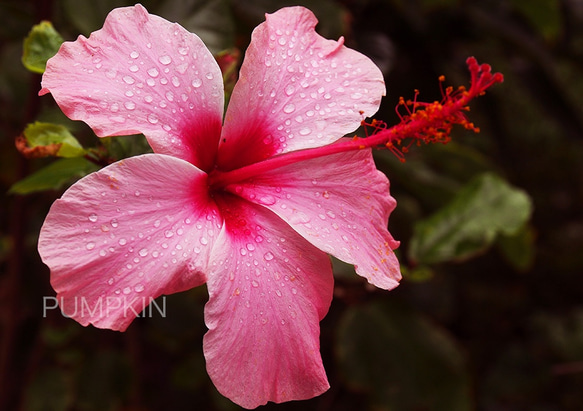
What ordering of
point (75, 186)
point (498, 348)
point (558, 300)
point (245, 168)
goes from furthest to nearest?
point (558, 300) → point (498, 348) → point (245, 168) → point (75, 186)

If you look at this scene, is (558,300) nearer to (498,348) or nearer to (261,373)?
(498,348)

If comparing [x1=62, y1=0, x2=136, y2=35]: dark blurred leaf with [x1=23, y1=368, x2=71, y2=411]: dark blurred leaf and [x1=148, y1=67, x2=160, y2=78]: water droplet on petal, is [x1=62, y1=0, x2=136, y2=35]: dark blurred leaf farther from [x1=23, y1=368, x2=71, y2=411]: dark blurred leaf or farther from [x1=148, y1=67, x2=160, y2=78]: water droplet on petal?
[x1=23, y1=368, x2=71, y2=411]: dark blurred leaf

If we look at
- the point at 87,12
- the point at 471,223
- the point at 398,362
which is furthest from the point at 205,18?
the point at 398,362

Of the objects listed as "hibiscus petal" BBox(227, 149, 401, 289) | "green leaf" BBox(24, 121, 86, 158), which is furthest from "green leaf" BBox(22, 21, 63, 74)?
"hibiscus petal" BBox(227, 149, 401, 289)

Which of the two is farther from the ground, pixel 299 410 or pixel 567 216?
pixel 567 216

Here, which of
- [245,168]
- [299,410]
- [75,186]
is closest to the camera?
[75,186]

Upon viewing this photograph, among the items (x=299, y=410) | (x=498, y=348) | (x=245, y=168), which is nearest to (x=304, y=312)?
(x=245, y=168)

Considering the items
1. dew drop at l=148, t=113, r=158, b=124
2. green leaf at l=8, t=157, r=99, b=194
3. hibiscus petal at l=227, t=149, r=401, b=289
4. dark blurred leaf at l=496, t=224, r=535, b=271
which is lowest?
dark blurred leaf at l=496, t=224, r=535, b=271

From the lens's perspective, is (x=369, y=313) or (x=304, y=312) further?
(x=369, y=313)
